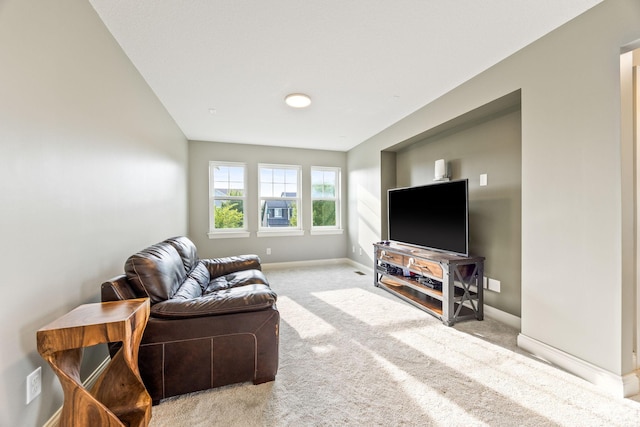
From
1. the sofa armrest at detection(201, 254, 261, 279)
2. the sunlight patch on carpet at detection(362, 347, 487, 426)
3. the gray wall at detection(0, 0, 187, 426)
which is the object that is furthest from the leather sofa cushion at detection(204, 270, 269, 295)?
the sunlight patch on carpet at detection(362, 347, 487, 426)

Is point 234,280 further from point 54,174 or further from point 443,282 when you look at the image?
point 443,282

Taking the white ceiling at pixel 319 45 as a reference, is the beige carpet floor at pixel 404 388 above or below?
below

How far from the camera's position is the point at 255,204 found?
17.6 feet

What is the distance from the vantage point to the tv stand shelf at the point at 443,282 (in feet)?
8.89

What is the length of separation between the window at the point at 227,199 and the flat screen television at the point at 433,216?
2983 mm

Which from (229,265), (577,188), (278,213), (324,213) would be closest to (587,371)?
(577,188)

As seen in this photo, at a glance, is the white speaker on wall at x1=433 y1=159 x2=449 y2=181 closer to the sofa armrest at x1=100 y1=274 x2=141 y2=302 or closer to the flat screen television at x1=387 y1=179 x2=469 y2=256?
the flat screen television at x1=387 y1=179 x2=469 y2=256

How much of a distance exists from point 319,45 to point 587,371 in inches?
122

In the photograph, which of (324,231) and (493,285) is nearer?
(493,285)

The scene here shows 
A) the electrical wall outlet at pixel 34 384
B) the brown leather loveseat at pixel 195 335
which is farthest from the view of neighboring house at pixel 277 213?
the electrical wall outlet at pixel 34 384

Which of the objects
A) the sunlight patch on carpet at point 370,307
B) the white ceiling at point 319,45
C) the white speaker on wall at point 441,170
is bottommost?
the sunlight patch on carpet at point 370,307

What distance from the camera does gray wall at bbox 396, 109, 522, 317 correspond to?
8.70 ft

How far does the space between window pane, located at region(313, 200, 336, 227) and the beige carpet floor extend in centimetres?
322

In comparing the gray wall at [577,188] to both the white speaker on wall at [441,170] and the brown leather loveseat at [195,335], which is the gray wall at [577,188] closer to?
the white speaker on wall at [441,170]
